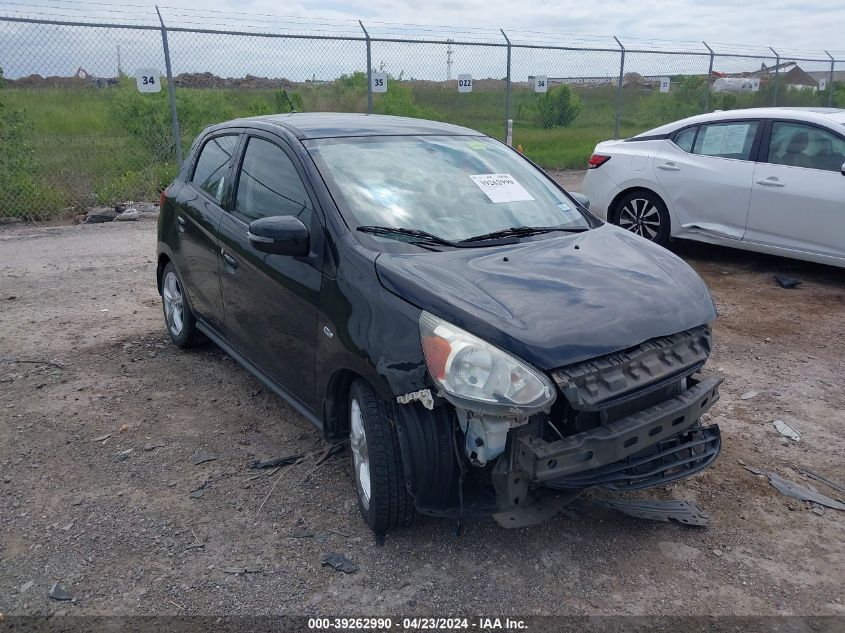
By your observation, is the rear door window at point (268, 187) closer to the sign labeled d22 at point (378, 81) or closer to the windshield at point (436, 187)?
the windshield at point (436, 187)

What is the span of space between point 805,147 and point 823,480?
4.41m

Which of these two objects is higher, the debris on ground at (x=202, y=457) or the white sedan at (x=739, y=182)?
the white sedan at (x=739, y=182)

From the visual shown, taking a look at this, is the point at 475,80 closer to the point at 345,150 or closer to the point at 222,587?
the point at 345,150

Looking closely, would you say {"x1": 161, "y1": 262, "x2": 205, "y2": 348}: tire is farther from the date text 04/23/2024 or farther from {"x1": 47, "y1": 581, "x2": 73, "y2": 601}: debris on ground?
the date text 04/23/2024

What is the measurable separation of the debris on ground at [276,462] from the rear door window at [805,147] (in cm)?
565

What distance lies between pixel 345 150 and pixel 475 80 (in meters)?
10.8

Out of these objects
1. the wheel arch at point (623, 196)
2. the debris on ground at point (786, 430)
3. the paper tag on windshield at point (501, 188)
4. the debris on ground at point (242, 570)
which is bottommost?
the debris on ground at point (242, 570)

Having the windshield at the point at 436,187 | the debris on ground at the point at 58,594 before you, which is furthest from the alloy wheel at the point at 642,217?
the debris on ground at the point at 58,594

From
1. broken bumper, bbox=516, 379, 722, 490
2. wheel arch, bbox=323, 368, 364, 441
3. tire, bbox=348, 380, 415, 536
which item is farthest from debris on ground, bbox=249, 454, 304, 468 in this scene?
broken bumper, bbox=516, 379, 722, 490

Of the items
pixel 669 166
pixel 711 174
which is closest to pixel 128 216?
pixel 669 166

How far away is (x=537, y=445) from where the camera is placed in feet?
8.96

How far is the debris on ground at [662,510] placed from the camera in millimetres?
3291

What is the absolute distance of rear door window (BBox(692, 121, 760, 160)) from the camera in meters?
7.38

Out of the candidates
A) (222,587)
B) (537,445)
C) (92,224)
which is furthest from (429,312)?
(92,224)
